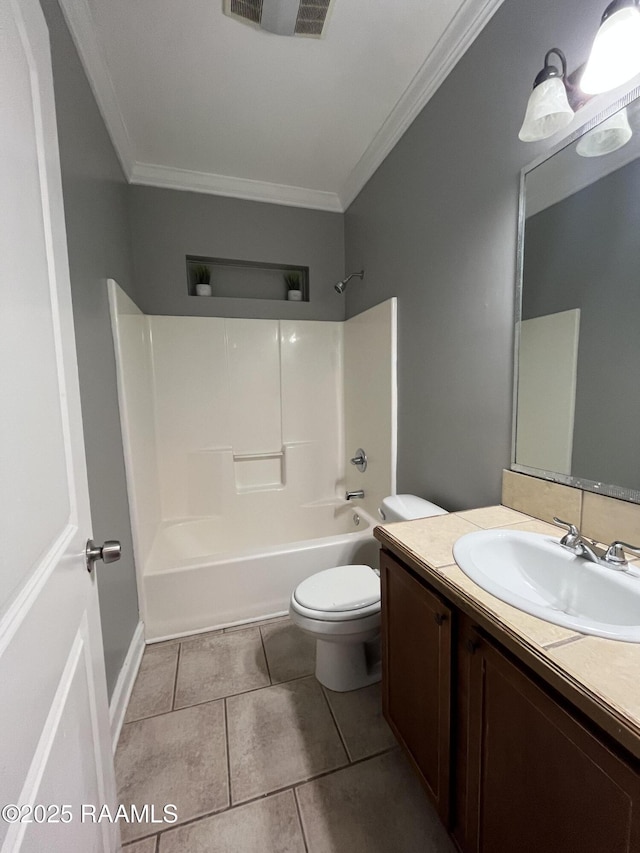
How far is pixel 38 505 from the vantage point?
1.84 ft

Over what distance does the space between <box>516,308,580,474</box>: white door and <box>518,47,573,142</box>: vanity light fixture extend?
511 millimetres

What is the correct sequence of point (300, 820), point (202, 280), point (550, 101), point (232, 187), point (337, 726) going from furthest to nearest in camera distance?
point (202, 280)
point (232, 187)
point (337, 726)
point (300, 820)
point (550, 101)

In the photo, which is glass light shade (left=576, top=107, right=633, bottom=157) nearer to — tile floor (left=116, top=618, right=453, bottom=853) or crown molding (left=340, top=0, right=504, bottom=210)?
crown molding (left=340, top=0, right=504, bottom=210)

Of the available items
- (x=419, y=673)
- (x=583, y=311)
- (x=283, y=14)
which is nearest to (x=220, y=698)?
(x=419, y=673)

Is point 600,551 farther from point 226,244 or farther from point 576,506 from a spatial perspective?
point 226,244

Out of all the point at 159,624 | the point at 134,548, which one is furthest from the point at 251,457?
the point at 159,624

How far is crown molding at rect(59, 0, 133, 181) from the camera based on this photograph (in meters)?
1.15

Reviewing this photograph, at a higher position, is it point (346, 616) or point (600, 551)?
point (600, 551)

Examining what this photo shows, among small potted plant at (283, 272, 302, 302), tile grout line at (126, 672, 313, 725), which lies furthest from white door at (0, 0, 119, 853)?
small potted plant at (283, 272, 302, 302)

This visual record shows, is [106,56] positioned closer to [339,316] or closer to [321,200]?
[321,200]

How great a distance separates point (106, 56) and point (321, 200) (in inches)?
54.4

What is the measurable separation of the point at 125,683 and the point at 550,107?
8.06ft

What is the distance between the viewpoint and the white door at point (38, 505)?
46 centimetres

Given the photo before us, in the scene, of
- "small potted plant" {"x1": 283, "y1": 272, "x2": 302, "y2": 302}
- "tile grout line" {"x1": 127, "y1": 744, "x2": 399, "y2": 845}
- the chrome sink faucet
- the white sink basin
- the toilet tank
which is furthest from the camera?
"small potted plant" {"x1": 283, "y1": 272, "x2": 302, "y2": 302}
